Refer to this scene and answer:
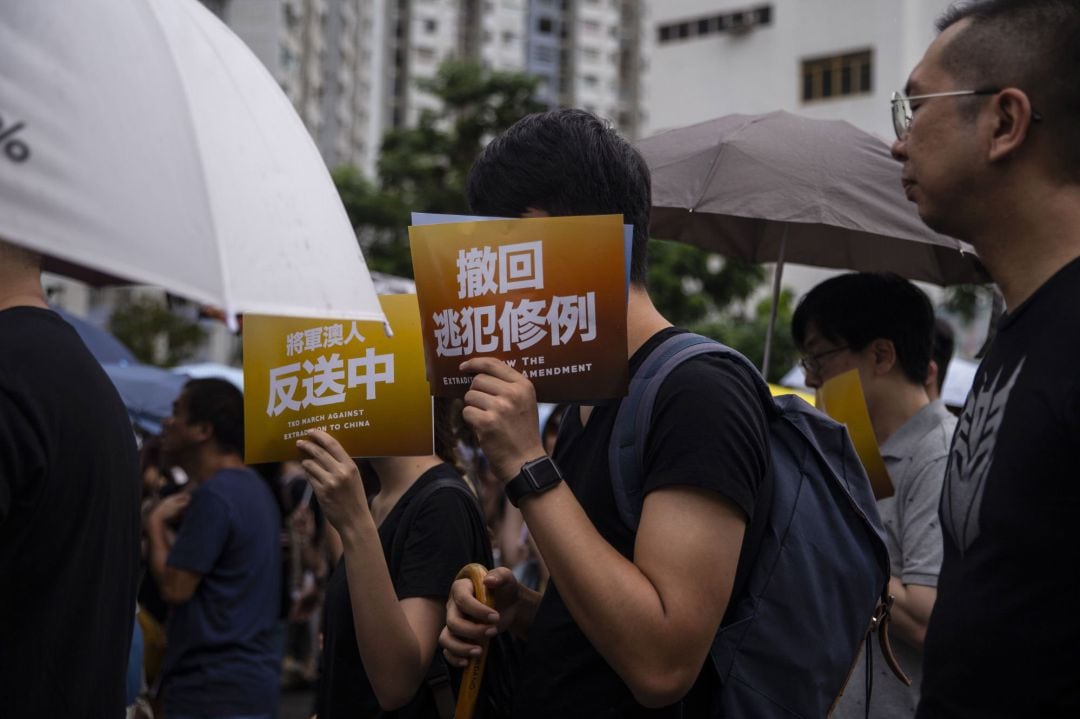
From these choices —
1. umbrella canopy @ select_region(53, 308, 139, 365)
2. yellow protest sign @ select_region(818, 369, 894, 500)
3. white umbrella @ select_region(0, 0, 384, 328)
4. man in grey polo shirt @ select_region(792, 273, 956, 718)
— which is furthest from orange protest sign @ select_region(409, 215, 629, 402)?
umbrella canopy @ select_region(53, 308, 139, 365)

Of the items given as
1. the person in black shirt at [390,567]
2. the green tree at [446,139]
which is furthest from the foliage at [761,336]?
the person in black shirt at [390,567]

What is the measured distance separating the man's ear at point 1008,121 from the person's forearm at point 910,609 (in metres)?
1.56

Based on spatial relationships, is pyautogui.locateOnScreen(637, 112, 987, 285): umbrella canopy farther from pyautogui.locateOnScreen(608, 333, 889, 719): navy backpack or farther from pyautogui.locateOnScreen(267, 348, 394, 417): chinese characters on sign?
pyautogui.locateOnScreen(608, 333, 889, 719): navy backpack

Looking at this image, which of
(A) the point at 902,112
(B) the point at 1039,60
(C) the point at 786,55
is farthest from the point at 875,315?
(C) the point at 786,55

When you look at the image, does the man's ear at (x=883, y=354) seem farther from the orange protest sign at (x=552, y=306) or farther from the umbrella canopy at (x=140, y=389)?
the umbrella canopy at (x=140, y=389)

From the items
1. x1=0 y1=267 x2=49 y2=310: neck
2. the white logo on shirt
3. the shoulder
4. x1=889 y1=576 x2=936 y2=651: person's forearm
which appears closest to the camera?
the white logo on shirt

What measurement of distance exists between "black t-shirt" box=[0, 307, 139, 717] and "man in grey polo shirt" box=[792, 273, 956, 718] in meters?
1.95

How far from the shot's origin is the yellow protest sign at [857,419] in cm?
346

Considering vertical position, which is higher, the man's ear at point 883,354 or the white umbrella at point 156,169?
the white umbrella at point 156,169

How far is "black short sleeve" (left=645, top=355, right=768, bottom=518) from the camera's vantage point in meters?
2.13

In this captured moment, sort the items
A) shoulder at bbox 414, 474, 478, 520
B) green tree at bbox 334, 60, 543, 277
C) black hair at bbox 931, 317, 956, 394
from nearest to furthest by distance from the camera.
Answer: shoulder at bbox 414, 474, 478, 520
black hair at bbox 931, 317, 956, 394
green tree at bbox 334, 60, 543, 277

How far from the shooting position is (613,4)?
92.2 meters

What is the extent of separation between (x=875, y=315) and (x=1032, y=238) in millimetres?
1844

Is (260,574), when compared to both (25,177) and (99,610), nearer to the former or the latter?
(99,610)
